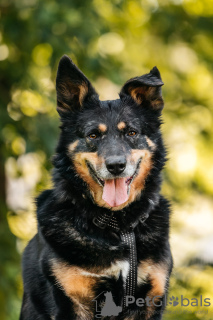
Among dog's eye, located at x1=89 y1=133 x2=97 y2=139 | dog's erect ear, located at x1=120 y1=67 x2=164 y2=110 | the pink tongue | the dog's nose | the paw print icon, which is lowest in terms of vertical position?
the paw print icon

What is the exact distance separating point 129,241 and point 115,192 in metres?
0.37

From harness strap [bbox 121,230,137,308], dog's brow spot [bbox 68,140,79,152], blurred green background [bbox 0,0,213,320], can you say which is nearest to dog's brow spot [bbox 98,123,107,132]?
dog's brow spot [bbox 68,140,79,152]

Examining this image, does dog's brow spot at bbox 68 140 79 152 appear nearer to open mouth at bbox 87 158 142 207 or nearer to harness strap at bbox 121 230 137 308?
open mouth at bbox 87 158 142 207

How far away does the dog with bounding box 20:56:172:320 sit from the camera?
3340 mm

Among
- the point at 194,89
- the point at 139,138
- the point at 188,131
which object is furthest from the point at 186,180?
the point at 139,138

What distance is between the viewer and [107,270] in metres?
3.36

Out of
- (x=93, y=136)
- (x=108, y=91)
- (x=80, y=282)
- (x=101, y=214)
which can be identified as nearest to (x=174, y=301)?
(x=101, y=214)

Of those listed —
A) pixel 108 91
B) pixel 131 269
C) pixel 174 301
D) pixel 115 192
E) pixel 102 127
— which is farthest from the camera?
pixel 108 91

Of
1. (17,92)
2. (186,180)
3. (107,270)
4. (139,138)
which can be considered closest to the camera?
(107,270)

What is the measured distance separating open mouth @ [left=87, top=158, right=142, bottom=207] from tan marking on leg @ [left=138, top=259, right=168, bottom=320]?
490mm

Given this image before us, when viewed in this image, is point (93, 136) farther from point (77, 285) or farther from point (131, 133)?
point (77, 285)

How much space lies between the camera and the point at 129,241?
349cm

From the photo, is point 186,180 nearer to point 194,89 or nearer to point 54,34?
point 194,89

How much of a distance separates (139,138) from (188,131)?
15.7 feet
